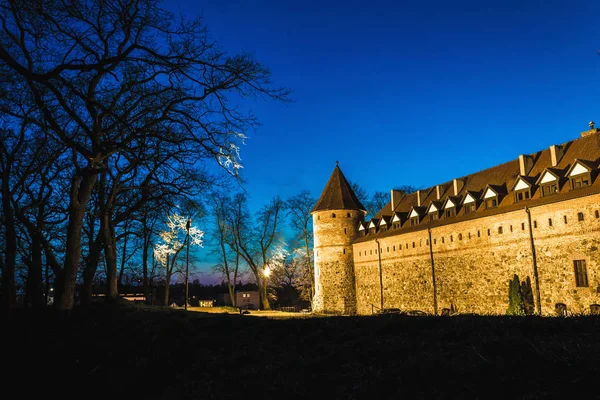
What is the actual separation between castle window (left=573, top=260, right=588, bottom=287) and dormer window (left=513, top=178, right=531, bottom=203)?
4.52m

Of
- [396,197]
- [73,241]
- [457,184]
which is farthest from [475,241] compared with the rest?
[73,241]

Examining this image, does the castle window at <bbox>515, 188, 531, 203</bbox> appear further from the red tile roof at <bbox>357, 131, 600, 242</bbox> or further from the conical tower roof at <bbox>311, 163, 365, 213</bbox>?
the conical tower roof at <bbox>311, 163, 365, 213</bbox>

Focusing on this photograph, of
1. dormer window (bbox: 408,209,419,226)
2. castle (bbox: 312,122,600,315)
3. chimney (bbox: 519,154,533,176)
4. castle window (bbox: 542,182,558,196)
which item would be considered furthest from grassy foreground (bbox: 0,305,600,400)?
dormer window (bbox: 408,209,419,226)

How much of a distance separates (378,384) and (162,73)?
9.27 meters

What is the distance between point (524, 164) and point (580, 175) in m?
5.23

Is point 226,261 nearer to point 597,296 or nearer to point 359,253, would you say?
point 359,253

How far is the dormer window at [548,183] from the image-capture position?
2433 cm

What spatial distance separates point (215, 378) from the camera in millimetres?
6340

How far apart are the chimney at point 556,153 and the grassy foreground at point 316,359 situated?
22421 mm

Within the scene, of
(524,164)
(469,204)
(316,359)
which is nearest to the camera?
(316,359)

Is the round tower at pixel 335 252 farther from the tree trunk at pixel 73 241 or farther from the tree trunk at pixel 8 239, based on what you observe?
the tree trunk at pixel 73 241

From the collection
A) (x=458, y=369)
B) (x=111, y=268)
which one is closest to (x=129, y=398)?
(x=458, y=369)

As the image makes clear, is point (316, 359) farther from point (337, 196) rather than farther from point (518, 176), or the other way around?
point (337, 196)

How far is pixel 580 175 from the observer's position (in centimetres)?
2305
